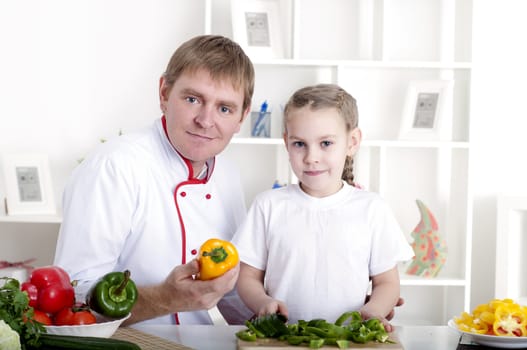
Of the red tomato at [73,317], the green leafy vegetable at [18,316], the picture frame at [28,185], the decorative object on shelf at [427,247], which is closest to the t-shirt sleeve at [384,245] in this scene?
the red tomato at [73,317]

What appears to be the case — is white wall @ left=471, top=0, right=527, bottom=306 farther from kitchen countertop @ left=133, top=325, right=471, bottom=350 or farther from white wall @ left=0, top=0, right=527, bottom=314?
kitchen countertop @ left=133, top=325, right=471, bottom=350

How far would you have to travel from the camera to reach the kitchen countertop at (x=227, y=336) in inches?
63.4

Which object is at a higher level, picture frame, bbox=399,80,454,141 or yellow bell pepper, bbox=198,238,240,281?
picture frame, bbox=399,80,454,141

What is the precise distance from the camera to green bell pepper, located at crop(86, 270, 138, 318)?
1.58 m

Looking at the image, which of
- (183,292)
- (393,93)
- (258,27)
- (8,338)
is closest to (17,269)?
(258,27)

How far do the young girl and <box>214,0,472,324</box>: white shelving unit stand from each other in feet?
6.87

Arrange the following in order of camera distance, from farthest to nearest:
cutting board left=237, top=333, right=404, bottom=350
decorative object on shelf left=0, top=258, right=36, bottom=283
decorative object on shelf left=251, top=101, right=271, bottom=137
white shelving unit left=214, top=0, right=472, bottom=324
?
white shelving unit left=214, top=0, right=472, bottom=324 → decorative object on shelf left=251, top=101, right=271, bottom=137 → decorative object on shelf left=0, top=258, right=36, bottom=283 → cutting board left=237, top=333, right=404, bottom=350

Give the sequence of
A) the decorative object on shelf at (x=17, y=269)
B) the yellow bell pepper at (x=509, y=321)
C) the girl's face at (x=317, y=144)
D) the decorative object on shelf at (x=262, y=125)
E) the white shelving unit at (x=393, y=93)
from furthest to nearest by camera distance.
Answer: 1. the white shelving unit at (x=393, y=93)
2. the decorative object on shelf at (x=262, y=125)
3. the decorative object on shelf at (x=17, y=269)
4. the girl's face at (x=317, y=144)
5. the yellow bell pepper at (x=509, y=321)

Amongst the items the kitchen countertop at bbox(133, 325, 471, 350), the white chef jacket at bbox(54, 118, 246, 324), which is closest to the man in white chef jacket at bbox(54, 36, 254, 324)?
the white chef jacket at bbox(54, 118, 246, 324)

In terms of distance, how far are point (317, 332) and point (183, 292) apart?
0.40m

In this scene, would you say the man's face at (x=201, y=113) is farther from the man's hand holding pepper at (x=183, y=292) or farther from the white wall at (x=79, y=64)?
the white wall at (x=79, y=64)

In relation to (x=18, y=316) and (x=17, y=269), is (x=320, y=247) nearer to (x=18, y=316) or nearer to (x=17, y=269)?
(x=18, y=316)

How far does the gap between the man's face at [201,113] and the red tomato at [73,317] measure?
716mm

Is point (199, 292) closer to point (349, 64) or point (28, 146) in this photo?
point (349, 64)
